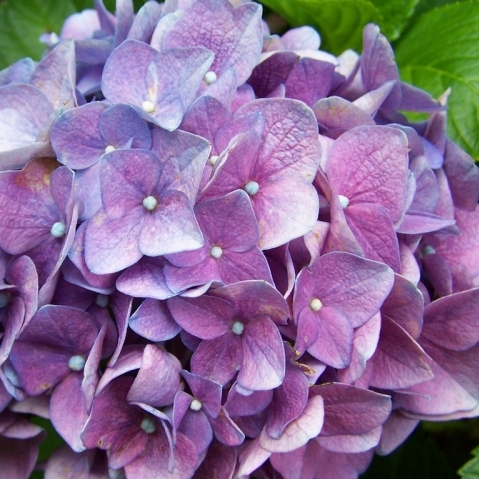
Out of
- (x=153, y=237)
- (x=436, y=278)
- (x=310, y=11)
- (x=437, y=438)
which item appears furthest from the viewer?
(x=437, y=438)

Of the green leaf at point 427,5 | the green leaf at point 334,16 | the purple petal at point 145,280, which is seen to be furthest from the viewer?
the green leaf at point 427,5

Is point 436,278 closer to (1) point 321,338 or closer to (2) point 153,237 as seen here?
(1) point 321,338

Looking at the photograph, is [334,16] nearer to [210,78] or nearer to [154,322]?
[210,78]

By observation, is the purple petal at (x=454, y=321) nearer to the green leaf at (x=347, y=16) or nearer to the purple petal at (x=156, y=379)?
the purple petal at (x=156, y=379)

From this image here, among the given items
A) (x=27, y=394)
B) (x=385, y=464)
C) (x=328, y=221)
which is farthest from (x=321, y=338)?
(x=385, y=464)

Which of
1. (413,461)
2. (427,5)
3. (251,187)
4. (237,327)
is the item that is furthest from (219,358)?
(427,5)

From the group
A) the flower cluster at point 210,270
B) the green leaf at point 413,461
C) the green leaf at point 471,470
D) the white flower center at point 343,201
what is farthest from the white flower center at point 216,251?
the green leaf at point 413,461

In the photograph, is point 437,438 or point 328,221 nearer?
point 328,221
